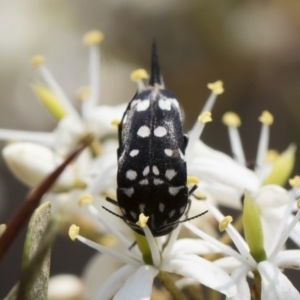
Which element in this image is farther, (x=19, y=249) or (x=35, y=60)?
(x=19, y=249)

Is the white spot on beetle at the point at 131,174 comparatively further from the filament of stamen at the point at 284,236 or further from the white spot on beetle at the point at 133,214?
the filament of stamen at the point at 284,236

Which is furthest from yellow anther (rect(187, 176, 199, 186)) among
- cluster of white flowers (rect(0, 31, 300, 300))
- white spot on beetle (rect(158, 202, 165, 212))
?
white spot on beetle (rect(158, 202, 165, 212))

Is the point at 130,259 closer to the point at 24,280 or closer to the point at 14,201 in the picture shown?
the point at 24,280

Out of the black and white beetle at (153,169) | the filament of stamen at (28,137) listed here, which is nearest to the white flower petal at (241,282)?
the black and white beetle at (153,169)

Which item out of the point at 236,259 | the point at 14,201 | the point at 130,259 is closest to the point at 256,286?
the point at 236,259

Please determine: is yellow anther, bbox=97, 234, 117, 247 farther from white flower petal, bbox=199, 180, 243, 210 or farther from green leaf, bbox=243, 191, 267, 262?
green leaf, bbox=243, 191, 267, 262
